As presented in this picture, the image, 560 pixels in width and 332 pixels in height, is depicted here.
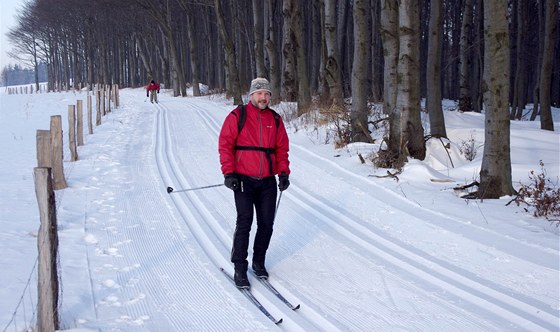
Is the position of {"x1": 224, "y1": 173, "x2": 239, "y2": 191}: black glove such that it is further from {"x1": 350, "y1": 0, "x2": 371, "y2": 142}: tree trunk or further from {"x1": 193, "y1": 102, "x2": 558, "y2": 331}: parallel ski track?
{"x1": 350, "y1": 0, "x2": 371, "y2": 142}: tree trunk

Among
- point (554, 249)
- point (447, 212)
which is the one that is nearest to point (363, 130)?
point (447, 212)

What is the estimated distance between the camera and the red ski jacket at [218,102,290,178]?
4949 millimetres

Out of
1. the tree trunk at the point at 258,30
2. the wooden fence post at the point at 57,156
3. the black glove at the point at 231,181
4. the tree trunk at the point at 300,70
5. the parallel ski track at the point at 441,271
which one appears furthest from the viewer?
the tree trunk at the point at 258,30

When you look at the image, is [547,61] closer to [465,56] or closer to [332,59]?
[465,56]

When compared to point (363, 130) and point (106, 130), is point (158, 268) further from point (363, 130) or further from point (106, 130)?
point (106, 130)

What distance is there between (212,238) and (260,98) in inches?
87.0

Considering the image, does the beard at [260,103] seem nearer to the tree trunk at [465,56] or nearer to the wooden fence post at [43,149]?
the wooden fence post at [43,149]

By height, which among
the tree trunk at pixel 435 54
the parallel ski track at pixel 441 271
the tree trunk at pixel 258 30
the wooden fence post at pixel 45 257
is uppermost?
the tree trunk at pixel 258 30

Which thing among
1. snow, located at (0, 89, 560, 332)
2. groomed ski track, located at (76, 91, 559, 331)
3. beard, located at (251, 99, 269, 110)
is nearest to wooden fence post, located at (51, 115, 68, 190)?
snow, located at (0, 89, 560, 332)

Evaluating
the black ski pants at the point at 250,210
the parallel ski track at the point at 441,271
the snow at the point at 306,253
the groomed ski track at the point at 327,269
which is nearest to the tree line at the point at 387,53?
the snow at the point at 306,253

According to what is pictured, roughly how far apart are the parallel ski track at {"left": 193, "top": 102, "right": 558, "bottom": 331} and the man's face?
85.6 inches

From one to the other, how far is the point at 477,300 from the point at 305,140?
9.68 m

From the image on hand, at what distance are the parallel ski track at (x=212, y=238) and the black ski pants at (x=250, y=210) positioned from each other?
0.34m

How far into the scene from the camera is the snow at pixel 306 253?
4.31 meters
